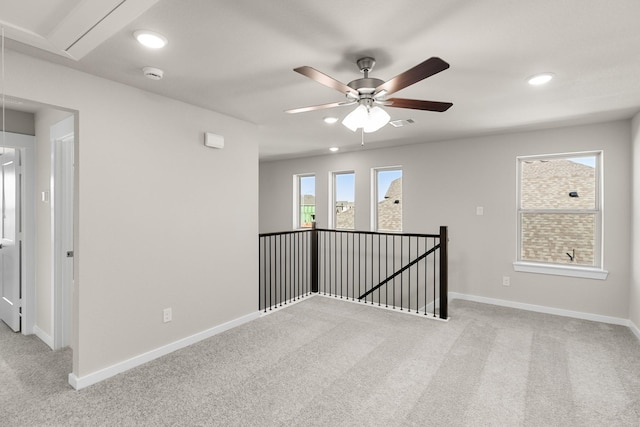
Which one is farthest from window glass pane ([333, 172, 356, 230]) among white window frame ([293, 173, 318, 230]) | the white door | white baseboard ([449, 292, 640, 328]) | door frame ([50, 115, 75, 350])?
the white door

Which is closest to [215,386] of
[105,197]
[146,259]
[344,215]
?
[146,259]

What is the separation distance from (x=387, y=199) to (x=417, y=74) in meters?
3.94

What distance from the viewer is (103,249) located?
2.54m

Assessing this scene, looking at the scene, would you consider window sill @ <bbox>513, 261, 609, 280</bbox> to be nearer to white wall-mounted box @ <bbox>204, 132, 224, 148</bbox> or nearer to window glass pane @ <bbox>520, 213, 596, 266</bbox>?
window glass pane @ <bbox>520, 213, 596, 266</bbox>

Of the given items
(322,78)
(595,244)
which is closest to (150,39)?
(322,78)

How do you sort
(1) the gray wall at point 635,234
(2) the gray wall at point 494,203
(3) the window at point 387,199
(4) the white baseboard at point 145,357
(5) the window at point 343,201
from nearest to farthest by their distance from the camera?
→ 1. (4) the white baseboard at point 145,357
2. (1) the gray wall at point 635,234
3. (2) the gray wall at point 494,203
4. (3) the window at point 387,199
5. (5) the window at point 343,201

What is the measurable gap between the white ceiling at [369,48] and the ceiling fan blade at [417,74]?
271 mm

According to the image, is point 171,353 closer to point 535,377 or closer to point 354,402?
point 354,402

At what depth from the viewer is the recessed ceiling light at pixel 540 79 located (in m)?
2.42

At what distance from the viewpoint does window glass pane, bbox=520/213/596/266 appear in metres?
3.96

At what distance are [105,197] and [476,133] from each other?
4.28 meters

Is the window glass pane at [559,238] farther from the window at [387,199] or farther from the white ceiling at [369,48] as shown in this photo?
the window at [387,199]

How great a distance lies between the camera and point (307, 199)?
6.59 metres

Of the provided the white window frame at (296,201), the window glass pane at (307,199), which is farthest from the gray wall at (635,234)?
the white window frame at (296,201)
